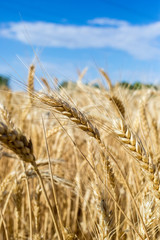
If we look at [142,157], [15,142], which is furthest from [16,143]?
[142,157]

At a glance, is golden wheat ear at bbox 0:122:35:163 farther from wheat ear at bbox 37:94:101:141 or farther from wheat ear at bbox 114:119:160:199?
wheat ear at bbox 114:119:160:199

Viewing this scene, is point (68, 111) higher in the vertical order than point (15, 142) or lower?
higher

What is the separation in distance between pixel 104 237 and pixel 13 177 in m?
0.56

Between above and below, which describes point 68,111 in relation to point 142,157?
above

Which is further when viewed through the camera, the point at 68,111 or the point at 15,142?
the point at 68,111

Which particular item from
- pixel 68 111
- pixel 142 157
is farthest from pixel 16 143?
pixel 142 157

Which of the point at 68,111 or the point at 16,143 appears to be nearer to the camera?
the point at 16,143

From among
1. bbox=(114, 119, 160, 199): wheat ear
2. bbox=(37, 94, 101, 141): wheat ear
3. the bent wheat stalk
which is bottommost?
bbox=(114, 119, 160, 199): wheat ear

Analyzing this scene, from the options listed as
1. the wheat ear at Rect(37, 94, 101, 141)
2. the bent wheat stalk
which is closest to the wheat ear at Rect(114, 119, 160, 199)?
the wheat ear at Rect(37, 94, 101, 141)

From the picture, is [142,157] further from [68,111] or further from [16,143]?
[16,143]

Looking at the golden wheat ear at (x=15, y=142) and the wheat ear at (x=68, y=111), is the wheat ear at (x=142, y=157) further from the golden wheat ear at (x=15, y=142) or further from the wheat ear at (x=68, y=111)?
the golden wheat ear at (x=15, y=142)

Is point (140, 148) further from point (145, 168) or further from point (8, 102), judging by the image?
point (8, 102)

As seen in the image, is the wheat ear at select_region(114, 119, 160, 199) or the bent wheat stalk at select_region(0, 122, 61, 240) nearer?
the bent wheat stalk at select_region(0, 122, 61, 240)

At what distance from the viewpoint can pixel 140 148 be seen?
93 cm
